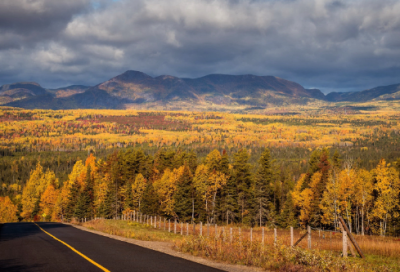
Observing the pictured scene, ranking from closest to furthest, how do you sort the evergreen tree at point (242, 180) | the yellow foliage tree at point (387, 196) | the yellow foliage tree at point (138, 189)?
the yellow foliage tree at point (387, 196)
the evergreen tree at point (242, 180)
the yellow foliage tree at point (138, 189)

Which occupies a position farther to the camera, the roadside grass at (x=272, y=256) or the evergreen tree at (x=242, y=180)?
the evergreen tree at (x=242, y=180)

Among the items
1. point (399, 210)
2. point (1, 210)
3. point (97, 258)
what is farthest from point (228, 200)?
point (1, 210)

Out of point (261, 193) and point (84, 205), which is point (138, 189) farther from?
point (261, 193)

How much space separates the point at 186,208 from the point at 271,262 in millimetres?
44819

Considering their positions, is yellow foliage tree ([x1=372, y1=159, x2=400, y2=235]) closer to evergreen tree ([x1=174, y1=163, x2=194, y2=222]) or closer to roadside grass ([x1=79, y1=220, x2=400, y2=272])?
evergreen tree ([x1=174, y1=163, x2=194, y2=222])

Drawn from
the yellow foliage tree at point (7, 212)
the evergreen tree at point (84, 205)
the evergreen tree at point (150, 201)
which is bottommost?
the yellow foliage tree at point (7, 212)

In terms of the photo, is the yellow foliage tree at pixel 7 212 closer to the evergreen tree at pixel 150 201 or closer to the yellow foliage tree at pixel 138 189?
the yellow foliage tree at pixel 138 189

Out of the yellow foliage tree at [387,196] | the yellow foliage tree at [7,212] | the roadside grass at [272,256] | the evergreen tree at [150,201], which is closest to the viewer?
the roadside grass at [272,256]

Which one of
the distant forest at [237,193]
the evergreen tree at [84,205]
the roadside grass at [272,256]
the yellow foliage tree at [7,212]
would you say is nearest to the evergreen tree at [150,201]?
the distant forest at [237,193]

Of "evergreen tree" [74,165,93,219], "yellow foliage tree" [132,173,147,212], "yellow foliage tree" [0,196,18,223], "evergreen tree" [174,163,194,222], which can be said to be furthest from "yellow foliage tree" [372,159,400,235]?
"yellow foliage tree" [0,196,18,223]

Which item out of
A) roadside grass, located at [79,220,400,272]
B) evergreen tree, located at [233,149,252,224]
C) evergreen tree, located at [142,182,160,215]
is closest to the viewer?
roadside grass, located at [79,220,400,272]

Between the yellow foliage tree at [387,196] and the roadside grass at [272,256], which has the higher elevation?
the roadside grass at [272,256]

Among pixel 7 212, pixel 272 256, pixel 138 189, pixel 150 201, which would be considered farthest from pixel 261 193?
pixel 7 212

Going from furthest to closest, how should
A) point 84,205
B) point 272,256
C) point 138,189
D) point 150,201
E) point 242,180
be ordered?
point 84,205 < point 138,189 < point 242,180 < point 150,201 < point 272,256
